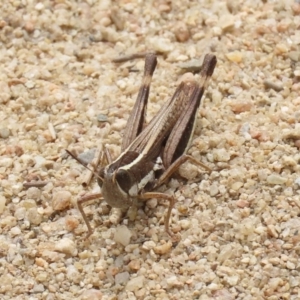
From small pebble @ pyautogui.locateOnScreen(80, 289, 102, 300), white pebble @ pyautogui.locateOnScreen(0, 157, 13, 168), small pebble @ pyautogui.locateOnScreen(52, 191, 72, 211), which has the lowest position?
small pebble @ pyautogui.locateOnScreen(80, 289, 102, 300)

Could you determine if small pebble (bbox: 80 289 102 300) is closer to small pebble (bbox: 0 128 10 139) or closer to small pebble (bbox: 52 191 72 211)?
small pebble (bbox: 52 191 72 211)

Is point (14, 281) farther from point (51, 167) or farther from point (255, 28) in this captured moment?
point (255, 28)

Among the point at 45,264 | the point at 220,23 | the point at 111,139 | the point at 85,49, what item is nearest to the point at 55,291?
the point at 45,264

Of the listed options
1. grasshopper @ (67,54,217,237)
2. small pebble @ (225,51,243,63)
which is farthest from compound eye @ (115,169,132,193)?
small pebble @ (225,51,243,63)

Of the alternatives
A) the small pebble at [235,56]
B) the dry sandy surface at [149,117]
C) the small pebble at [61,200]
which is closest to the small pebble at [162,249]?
the dry sandy surface at [149,117]

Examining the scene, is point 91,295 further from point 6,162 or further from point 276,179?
point 276,179

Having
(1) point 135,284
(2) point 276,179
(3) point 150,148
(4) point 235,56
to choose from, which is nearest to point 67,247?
(1) point 135,284

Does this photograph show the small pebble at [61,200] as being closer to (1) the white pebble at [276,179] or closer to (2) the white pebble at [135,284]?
(2) the white pebble at [135,284]
